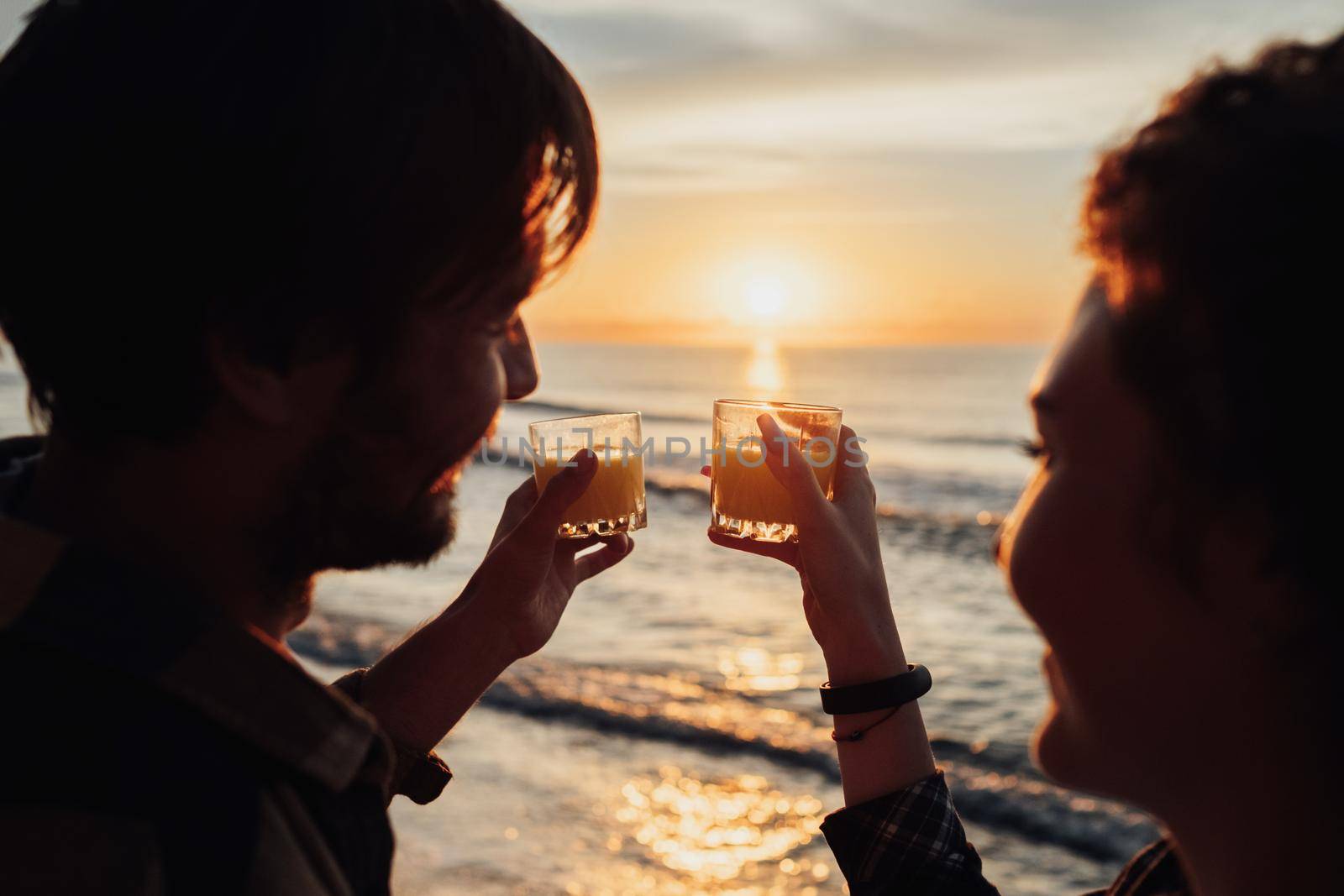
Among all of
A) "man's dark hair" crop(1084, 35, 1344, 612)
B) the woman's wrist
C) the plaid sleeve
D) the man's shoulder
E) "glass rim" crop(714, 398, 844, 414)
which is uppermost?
"man's dark hair" crop(1084, 35, 1344, 612)

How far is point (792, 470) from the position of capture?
123 inches

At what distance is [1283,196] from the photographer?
1.32m

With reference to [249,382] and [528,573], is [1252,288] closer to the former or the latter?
[249,382]

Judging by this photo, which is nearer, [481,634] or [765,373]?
[481,634]

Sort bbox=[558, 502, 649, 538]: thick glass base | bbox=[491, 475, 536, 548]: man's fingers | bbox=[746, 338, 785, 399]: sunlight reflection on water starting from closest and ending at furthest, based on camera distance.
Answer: bbox=[491, 475, 536, 548]: man's fingers → bbox=[558, 502, 649, 538]: thick glass base → bbox=[746, 338, 785, 399]: sunlight reflection on water

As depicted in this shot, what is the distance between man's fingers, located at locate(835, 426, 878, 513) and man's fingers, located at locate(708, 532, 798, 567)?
284 mm

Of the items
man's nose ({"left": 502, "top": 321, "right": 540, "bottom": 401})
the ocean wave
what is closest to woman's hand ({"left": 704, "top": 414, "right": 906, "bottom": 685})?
man's nose ({"left": 502, "top": 321, "right": 540, "bottom": 401})

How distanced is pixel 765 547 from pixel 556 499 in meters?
0.82

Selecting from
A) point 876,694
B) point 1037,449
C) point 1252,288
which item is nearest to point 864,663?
point 876,694

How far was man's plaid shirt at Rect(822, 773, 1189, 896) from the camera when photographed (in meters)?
2.41

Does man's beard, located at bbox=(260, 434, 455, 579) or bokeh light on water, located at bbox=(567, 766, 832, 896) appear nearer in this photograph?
man's beard, located at bbox=(260, 434, 455, 579)

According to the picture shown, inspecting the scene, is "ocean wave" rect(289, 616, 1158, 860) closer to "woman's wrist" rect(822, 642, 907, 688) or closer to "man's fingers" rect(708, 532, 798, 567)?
"man's fingers" rect(708, 532, 798, 567)

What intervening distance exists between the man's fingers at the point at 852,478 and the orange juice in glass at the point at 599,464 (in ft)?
2.24

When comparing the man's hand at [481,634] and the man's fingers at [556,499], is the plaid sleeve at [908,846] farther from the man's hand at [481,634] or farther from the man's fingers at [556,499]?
the man's fingers at [556,499]
